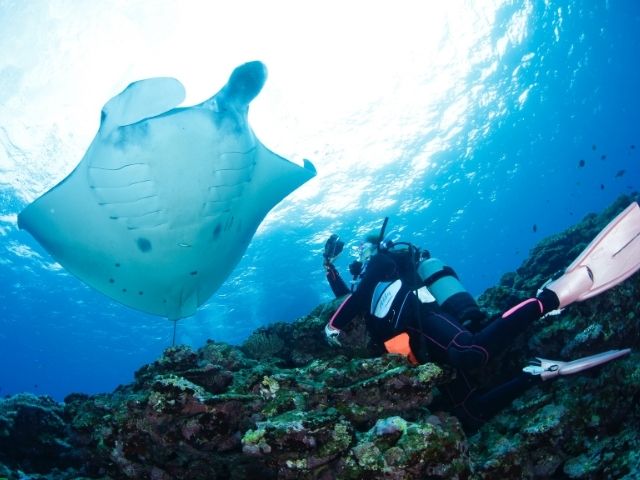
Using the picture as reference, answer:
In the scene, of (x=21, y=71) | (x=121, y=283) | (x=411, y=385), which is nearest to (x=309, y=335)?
(x=411, y=385)

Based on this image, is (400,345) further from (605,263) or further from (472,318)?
(605,263)

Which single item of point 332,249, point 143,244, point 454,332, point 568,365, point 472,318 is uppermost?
point 143,244

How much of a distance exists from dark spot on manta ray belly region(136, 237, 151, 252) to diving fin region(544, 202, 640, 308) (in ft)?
15.8

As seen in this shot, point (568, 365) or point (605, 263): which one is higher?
point (605, 263)

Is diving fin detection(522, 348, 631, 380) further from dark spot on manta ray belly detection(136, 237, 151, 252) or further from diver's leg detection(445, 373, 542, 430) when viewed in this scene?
dark spot on manta ray belly detection(136, 237, 151, 252)

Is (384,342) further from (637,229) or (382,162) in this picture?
(382,162)

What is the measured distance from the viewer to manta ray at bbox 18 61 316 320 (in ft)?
13.8

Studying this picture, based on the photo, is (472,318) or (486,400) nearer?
(486,400)

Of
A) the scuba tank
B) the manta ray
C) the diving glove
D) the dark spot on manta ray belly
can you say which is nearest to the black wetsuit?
the scuba tank

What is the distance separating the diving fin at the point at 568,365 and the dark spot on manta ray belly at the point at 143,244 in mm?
4701

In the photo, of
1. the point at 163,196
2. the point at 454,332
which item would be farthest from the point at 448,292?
the point at 163,196

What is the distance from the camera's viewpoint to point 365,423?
2.62 meters

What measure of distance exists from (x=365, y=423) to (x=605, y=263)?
2.57 meters

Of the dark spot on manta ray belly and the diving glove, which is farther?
the diving glove
